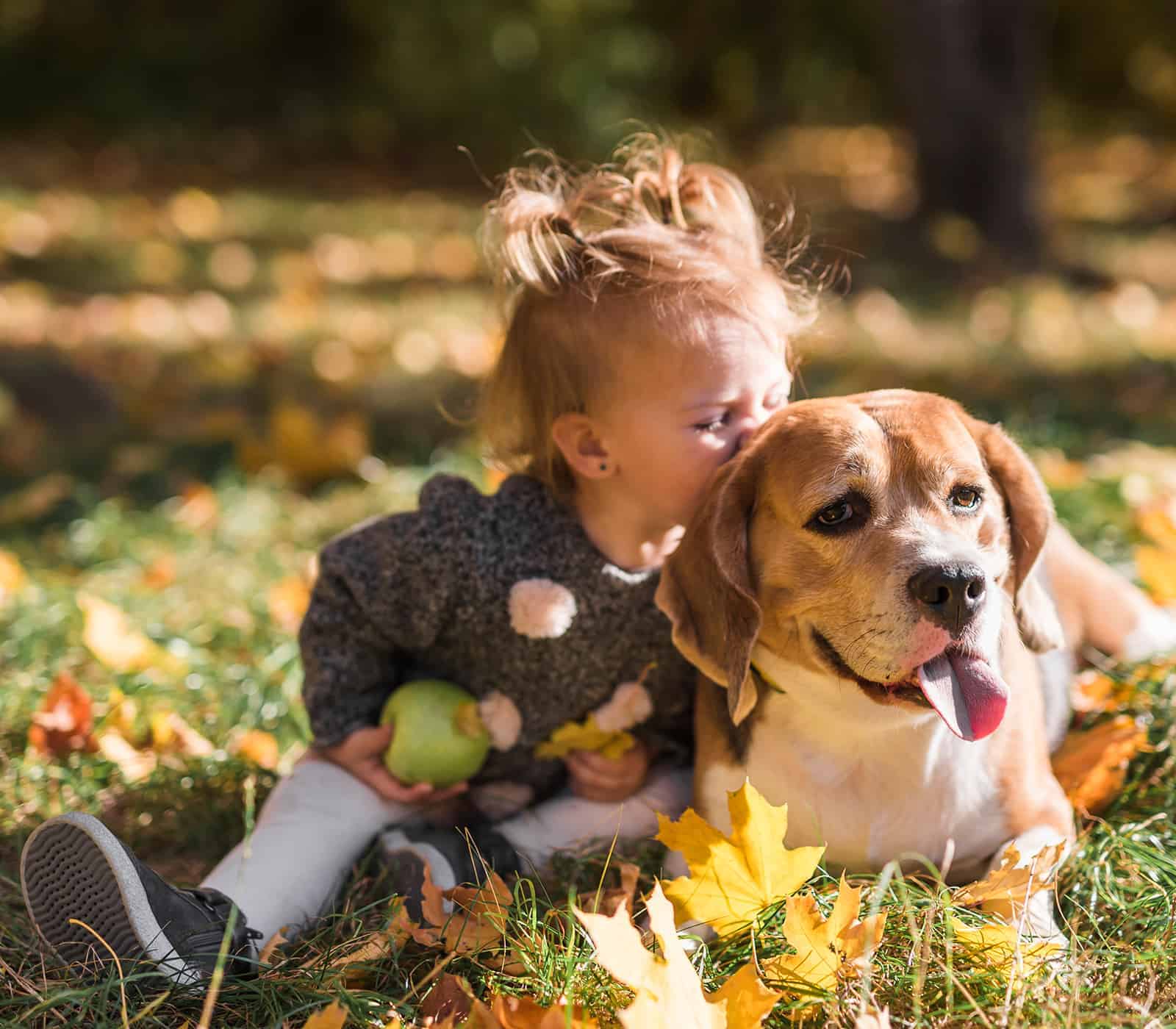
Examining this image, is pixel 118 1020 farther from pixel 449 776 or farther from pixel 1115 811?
pixel 1115 811

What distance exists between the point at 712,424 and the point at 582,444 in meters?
0.33

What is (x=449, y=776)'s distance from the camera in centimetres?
314

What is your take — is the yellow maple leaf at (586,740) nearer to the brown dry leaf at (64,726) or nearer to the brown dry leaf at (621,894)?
the brown dry leaf at (621,894)

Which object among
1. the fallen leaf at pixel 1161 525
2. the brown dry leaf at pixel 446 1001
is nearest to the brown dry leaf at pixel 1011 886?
the brown dry leaf at pixel 446 1001

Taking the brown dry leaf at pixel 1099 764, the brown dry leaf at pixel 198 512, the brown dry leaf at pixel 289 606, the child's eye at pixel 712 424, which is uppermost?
the child's eye at pixel 712 424

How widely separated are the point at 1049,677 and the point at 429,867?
60.2 inches

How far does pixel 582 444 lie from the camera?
3.15 m

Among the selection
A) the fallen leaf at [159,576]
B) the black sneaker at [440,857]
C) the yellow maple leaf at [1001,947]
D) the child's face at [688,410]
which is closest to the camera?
the yellow maple leaf at [1001,947]

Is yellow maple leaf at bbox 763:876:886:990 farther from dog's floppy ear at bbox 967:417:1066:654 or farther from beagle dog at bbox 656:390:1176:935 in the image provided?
dog's floppy ear at bbox 967:417:1066:654

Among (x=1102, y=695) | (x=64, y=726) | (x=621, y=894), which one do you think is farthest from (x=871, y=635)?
(x=64, y=726)

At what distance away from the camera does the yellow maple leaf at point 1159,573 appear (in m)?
3.68

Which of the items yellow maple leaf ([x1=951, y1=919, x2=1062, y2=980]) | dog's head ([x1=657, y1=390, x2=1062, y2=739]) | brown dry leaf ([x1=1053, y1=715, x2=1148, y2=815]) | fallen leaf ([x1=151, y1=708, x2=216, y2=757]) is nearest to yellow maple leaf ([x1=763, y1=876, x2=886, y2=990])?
yellow maple leaf ([x1=951, y1=919, x2=1062, y2=980])

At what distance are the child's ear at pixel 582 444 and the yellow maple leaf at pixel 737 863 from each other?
1.01 meters

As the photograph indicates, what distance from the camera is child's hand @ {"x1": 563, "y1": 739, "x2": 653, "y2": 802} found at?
319cm
